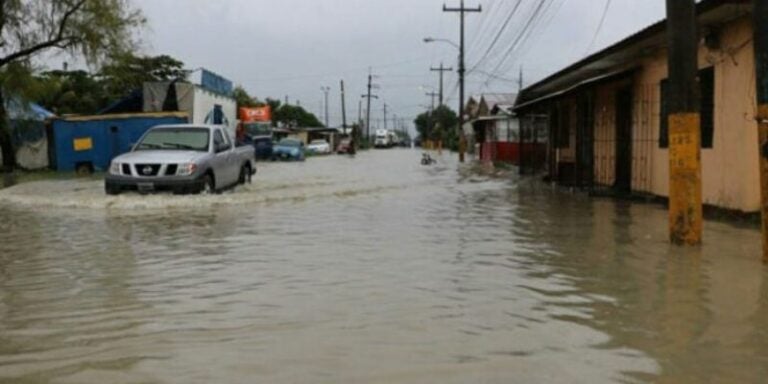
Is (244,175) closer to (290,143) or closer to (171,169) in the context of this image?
(171,169)

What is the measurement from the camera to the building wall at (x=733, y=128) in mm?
12180

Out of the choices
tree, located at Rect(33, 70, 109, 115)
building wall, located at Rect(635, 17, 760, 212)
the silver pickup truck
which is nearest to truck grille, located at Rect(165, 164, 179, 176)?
the silver pickup truck

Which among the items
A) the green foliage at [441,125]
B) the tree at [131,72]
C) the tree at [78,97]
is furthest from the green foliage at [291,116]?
the tree at [78,97]

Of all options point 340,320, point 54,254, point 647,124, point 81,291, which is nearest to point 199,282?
point 81,291

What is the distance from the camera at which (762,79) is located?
8141mm

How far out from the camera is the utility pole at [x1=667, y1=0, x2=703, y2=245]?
30.7 feet

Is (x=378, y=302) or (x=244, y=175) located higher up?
(x=244, y=175)

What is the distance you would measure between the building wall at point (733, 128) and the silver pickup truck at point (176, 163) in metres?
8.95

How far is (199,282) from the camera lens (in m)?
7.50

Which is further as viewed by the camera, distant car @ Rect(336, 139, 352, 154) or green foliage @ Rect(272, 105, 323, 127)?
green foliage @ Rect(272, 105, 323, 127)

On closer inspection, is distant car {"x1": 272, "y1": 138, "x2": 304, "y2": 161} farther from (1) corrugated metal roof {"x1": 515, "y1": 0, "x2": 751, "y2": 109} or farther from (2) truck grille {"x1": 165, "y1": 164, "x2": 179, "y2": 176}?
(2) truck grille {"x1": 165, "y1": 164, "x2": 179, "y2": 176}

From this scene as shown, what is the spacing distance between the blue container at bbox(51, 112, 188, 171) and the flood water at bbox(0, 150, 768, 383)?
16.7 metres

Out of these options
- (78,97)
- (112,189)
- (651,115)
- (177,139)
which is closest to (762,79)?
(651,115)

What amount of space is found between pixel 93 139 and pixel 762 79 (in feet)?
83.9
